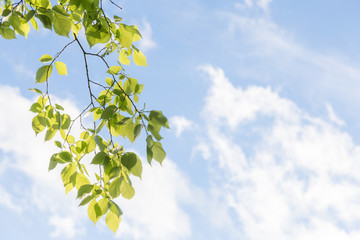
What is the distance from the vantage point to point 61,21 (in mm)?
2002

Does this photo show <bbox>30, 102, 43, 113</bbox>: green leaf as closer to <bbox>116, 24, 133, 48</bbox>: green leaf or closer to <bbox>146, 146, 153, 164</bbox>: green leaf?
<bbox>116, 24, 133, 48</bbox>: green leaf

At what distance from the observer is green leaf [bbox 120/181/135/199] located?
199 centimetres

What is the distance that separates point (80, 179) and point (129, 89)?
0.60m

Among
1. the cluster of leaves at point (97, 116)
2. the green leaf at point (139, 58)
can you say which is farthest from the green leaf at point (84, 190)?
the green leaf at point (139, 58)

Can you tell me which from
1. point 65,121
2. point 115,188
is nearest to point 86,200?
point 115,188

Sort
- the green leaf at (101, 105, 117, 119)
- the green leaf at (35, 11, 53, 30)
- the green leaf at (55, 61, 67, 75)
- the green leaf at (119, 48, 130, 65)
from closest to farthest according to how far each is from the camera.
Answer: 1. the green leaf at (35, 11, 53, 30)
2. the green leaf at (101, 105, 117, 119)
3. the green leaf at (55, 61, 67, 75)
4. the green leaf at (119, 48, 130, 65)

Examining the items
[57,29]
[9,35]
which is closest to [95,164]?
[57,29]

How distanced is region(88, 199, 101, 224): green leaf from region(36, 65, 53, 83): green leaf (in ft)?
2.70

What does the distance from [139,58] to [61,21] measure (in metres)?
0.59

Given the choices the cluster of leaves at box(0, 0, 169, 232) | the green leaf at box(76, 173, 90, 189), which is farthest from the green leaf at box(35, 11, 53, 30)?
the green leaf at box(76, 173, 90, 189)

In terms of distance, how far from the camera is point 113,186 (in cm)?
198

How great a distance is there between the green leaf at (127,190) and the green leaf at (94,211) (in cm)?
17

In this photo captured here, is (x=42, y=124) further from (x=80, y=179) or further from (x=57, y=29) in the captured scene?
(x=57, y=29)

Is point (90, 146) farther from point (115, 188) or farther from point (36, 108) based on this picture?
point (115, 188)
